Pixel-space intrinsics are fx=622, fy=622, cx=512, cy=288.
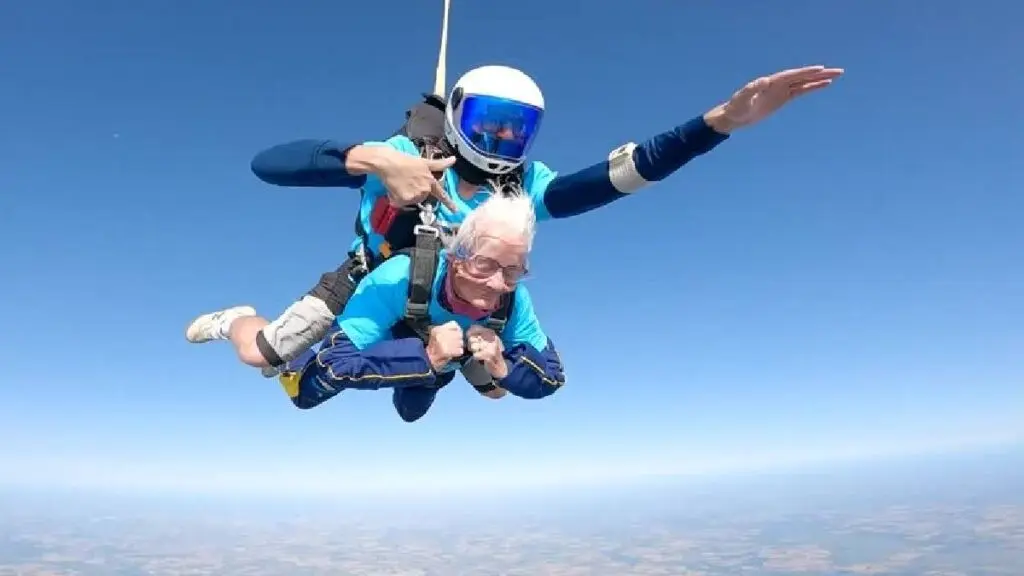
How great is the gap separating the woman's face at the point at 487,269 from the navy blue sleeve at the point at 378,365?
12.9 inches

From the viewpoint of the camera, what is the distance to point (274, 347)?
316 centimetres

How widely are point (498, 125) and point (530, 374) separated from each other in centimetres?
122

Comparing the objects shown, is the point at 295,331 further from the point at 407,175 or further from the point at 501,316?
the point at 407,175

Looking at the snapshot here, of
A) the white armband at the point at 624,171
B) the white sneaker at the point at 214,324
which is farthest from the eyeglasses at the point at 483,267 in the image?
the white sneaker at the point at 214,324

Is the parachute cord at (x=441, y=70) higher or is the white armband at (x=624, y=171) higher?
the parachute cord at (x=441, y=70)

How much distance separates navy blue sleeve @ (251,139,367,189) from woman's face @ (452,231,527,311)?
0.61 metres

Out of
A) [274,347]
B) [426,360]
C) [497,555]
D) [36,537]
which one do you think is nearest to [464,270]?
[426,360]

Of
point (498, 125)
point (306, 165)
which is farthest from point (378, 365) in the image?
point (498, 125)

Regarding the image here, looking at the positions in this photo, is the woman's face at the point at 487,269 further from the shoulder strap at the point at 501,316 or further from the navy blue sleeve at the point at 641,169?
the navy blue sleeve at the point at 641,169

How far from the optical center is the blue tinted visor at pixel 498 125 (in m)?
2.74

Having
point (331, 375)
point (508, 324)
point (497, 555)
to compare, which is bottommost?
point (497, 555)

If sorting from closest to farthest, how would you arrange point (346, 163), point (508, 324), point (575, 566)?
1. point (346, 163)
2. point (508, 324)
3. point (575, 566)

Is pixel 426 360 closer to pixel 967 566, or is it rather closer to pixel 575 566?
pixel 967 566

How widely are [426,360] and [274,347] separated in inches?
36.5
